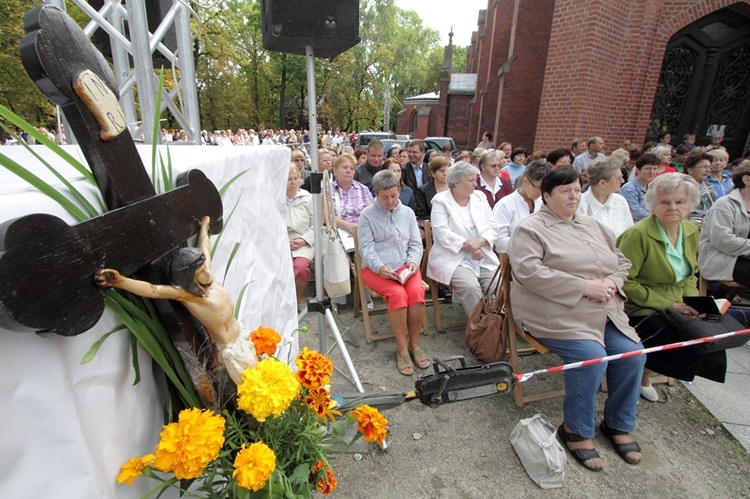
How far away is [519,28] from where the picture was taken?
10133mm

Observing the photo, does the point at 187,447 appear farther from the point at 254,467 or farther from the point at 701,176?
the point at 701,176

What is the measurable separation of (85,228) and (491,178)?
15.7 ft

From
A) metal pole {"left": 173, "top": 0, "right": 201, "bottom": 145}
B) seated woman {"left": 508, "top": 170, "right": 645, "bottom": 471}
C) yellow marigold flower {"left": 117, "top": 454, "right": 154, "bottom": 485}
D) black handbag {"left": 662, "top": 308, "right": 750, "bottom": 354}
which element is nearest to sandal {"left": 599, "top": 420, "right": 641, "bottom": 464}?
seated woman {"left": 508, "top": 170, "right": 645, "bottom": 471}

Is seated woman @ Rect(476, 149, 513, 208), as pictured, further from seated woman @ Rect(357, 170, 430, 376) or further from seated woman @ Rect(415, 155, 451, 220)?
seated woman @ Rect(357, 170, 430, 376)

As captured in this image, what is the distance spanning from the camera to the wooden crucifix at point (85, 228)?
0.51 metres

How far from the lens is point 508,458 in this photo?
7.81 feet

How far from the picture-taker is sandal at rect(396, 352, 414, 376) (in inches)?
125

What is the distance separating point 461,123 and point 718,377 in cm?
2567

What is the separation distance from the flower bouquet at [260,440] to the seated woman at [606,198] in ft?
11.4

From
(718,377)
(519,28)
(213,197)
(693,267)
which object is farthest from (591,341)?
(519,28)

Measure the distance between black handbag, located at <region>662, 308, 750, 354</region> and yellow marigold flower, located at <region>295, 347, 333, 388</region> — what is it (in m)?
2.67

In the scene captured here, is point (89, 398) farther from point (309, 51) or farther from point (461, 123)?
point (461, 123)

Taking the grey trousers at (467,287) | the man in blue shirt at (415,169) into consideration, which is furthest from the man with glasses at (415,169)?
the grey trousers at (467,287)

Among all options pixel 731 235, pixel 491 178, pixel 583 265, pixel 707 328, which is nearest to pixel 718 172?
pixel 731 235
